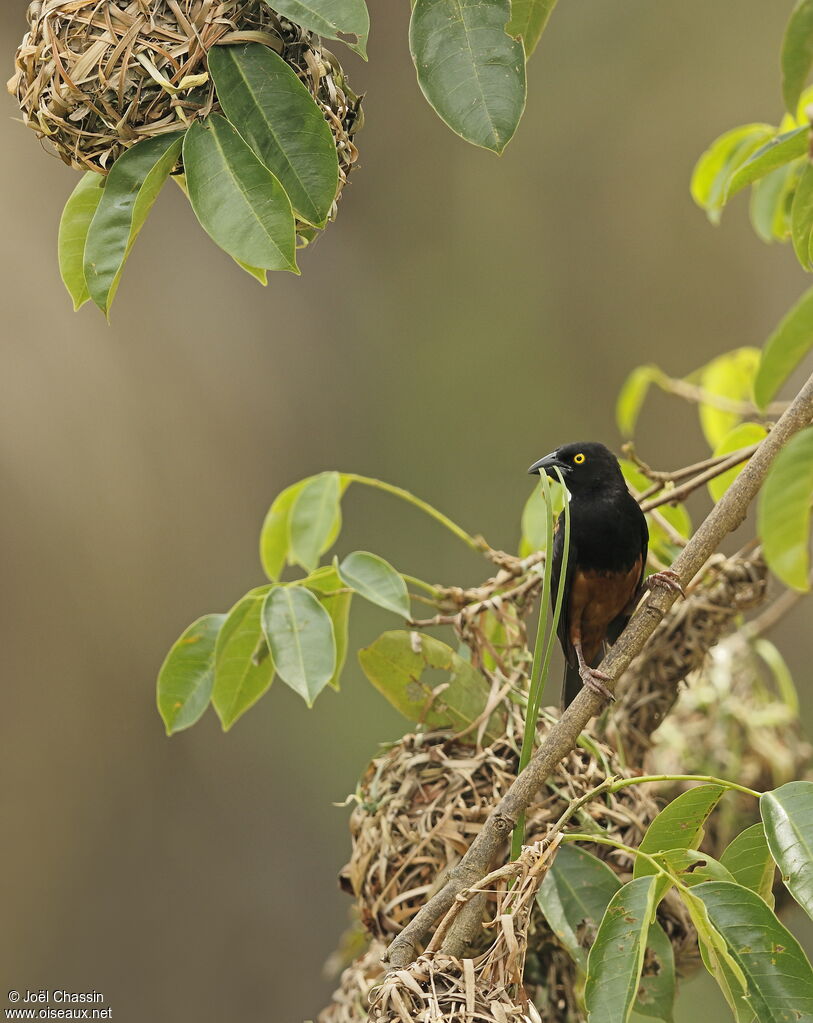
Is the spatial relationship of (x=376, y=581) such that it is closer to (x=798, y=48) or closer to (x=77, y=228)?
(x=77, y=228)

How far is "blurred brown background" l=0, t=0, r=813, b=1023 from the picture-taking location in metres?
5.27

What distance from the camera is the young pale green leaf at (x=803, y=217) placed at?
1.25 metres

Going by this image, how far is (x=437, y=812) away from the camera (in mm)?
1562

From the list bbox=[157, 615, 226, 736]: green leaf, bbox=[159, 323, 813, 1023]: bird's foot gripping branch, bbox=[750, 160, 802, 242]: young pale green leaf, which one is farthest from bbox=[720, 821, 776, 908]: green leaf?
bbox=[750, 160, 802, 242]: young pale green leaf

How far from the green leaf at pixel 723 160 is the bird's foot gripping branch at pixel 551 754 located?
540mm

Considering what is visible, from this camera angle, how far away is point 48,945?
514 centimetres

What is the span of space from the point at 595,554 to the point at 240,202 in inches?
48.8

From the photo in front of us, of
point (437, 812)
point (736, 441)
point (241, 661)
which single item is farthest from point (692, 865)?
point (736, 441)

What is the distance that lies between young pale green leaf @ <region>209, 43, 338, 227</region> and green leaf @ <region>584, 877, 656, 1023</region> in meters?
0.83

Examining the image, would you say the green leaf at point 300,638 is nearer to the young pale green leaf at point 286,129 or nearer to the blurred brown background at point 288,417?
the young pale green leaf at point 286,129

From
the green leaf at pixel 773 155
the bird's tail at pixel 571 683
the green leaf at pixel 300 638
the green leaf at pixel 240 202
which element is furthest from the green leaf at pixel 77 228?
the bird's tail at pixel 571 683

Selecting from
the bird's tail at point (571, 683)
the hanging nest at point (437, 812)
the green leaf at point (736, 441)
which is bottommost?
the bird's tail at point (571, 683)

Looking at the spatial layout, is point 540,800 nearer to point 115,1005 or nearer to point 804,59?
point 804,59

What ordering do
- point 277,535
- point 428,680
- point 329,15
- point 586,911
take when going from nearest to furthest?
point 329,15 < point 586,911 < point 428,680 < point 277,535
